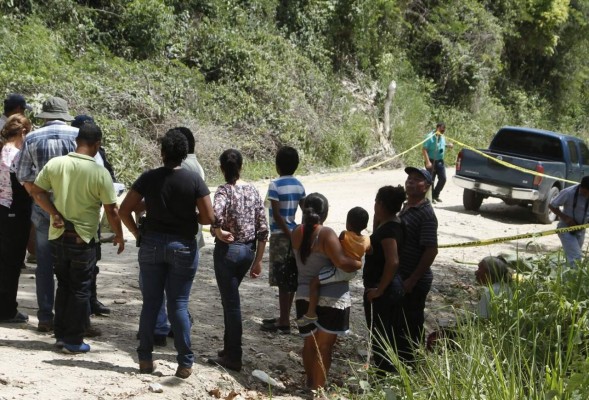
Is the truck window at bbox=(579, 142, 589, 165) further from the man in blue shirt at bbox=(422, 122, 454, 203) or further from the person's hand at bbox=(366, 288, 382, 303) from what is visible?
the person's hand at bbox=(366, 288, 382, 303)

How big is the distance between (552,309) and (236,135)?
1376cm

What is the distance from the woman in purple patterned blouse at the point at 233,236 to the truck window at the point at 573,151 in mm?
12358

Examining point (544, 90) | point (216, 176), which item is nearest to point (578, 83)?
point (544, 90)

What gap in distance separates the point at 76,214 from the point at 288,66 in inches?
697

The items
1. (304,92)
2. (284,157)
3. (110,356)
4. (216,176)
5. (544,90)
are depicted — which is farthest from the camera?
(544,90)

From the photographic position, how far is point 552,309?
6.80 meters

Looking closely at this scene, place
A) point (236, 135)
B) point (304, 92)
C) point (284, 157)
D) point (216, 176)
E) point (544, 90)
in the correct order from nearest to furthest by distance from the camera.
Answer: point (284, 157) < point (216, 176) < point (236, 135) < point (304, 92) < point (544, 90)

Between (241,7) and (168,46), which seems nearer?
(168,46)

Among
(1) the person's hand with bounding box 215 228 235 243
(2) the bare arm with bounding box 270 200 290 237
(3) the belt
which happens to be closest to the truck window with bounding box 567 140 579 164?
(2) the bare arm with bounding box 270 200 290 237

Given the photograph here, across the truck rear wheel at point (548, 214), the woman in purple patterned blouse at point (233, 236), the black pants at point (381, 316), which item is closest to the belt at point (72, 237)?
the woman in purple patterned blouse at point (233, 236)

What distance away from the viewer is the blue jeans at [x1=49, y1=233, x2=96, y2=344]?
645cm

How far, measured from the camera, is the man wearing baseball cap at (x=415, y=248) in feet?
22.6

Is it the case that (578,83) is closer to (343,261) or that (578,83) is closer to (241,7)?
(241,7)

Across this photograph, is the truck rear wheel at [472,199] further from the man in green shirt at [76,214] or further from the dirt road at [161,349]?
the man in green shirt at [76,214]
